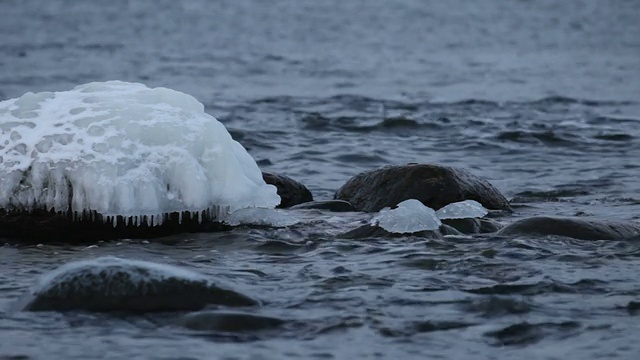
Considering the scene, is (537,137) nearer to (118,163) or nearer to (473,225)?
(473,225)

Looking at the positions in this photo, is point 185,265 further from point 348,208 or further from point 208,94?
point 208,94

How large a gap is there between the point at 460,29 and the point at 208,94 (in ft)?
57.7

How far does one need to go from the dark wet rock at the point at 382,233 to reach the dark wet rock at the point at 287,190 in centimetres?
140

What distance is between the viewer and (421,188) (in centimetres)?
963

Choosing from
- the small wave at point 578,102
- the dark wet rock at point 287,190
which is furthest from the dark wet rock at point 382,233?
the small wave at point 578,102

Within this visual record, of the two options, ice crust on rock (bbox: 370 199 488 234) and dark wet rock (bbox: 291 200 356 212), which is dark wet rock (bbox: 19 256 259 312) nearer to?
ice crust on rock (bbox: 370 199 488 234)

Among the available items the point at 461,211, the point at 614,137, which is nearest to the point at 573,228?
the point at 461,211

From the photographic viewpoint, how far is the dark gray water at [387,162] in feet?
20.5

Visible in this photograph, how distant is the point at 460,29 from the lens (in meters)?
35.3

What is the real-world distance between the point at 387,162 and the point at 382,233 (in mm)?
4509

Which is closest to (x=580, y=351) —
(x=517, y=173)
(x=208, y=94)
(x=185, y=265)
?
(x=185, y=265)

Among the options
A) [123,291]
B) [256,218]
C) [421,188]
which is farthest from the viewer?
[421,188]

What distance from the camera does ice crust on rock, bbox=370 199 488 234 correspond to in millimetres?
8727

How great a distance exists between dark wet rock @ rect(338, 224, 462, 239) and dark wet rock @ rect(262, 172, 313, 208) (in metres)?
1.40
